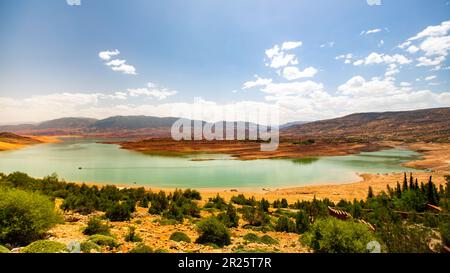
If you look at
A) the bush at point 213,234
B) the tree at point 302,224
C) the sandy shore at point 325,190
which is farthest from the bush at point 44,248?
the sandy shore at point 325,190

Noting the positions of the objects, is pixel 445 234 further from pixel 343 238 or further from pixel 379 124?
pixel 379 124

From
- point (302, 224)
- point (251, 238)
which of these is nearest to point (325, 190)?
point (302, 224)

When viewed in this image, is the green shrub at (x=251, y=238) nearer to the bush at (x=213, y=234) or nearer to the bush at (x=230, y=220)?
the bush at (x=213, y=234)

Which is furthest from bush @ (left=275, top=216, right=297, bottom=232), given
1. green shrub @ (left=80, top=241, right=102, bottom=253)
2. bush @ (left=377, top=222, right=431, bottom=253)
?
green shrub @ (left=80, top=241, right=102, bottom=253)

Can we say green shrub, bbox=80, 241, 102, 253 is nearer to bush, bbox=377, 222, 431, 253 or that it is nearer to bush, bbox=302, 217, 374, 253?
bush, bbox=302, 217, 374, 253

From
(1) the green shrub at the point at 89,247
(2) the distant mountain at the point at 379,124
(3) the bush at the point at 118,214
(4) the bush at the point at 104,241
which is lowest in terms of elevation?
(3) the bush at the point at 118,214
